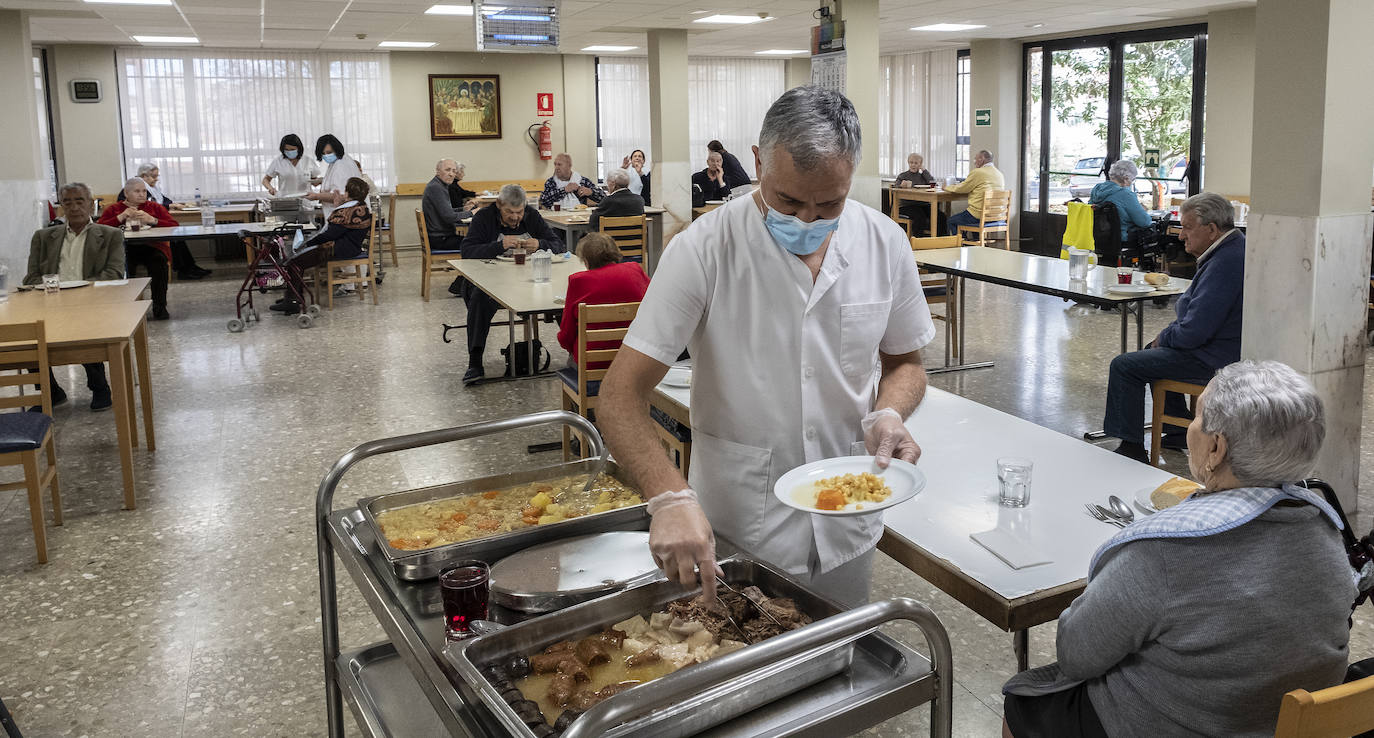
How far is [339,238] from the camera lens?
9523mm

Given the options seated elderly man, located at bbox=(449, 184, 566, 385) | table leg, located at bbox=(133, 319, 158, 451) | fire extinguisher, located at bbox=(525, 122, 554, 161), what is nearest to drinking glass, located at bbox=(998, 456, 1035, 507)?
table leg, located at bbox=(133, 319, 158, 451)

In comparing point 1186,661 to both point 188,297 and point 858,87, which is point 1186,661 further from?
point 188,297

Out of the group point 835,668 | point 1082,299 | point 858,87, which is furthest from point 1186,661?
point 858,87

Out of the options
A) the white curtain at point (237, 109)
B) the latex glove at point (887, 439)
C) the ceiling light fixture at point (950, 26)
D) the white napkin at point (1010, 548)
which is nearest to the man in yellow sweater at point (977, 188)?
the ceiling light fixture at point (950, 26)

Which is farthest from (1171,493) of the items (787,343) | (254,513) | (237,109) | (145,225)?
(237,109)

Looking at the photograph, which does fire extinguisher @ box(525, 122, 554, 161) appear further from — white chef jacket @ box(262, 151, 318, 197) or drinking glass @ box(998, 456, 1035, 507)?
drinking glass @ box(998, 456, 1035, 507)

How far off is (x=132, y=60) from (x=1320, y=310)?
516 inches

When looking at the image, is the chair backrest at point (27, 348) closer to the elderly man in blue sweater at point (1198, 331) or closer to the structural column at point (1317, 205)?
the elderly man in blue sweater at point (1198, 331)

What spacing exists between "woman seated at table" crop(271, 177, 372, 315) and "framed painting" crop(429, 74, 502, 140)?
498cm

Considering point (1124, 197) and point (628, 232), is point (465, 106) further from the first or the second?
point (1124, 197)

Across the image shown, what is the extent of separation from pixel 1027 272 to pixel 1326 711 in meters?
5.12

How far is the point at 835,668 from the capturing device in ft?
4.85

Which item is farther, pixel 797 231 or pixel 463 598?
pixel 797 231

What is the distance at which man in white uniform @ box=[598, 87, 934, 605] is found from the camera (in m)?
1.70
